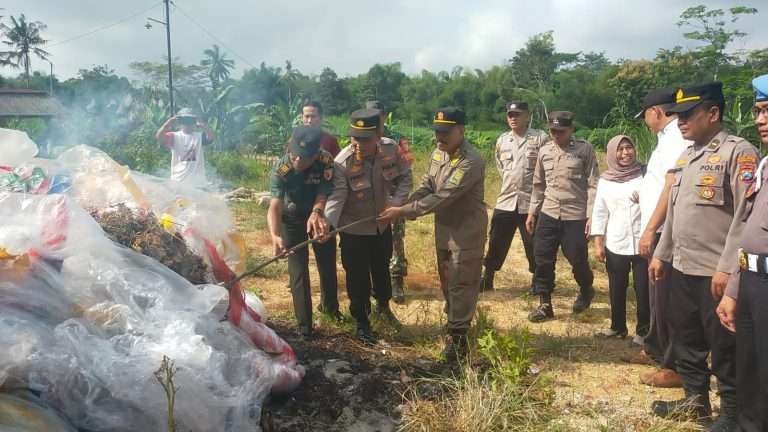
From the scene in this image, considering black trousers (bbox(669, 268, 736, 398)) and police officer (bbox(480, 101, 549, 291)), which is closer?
black trousers (bbox(669, 268, 736, 398))

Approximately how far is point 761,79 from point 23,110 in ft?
76.0

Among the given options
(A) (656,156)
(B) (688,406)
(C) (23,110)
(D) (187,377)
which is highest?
(C) (23,110)

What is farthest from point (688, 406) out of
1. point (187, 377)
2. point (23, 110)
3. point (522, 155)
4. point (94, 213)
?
point (23, 110)

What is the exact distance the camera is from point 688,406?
3025 mm

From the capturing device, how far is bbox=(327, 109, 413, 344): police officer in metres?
4.28

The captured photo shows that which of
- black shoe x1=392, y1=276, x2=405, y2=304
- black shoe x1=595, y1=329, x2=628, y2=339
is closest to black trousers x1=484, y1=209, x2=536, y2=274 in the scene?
black shoe x1=392, y1=276, x2=405, y2=304

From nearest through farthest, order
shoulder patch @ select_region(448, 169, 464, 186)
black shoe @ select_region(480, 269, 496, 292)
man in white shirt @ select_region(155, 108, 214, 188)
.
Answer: shoulder patch @ select_region(448, 169, 464, 186) < black shoe @ select_region(480, 269, 496, 292) < man in white shirt @ select_region(155, 108, 214, 188)

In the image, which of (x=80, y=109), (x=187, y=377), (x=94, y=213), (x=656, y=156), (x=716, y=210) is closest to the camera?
(x=187, y=377)

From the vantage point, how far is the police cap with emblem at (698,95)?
A: 288 centimetres

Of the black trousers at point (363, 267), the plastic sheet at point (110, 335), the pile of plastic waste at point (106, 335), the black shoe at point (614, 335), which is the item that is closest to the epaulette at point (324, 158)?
the black trousers at point (363, 267)

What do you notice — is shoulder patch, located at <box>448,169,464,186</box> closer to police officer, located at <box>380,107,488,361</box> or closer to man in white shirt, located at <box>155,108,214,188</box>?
police officer, located at <box>380,107,488,361</box>

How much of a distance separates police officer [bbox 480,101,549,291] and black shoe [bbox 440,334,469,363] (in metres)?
1.80

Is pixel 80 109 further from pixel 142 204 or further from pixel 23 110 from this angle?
pixel 142 204

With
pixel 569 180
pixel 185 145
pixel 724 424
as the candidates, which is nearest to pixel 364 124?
pixel 569 180
